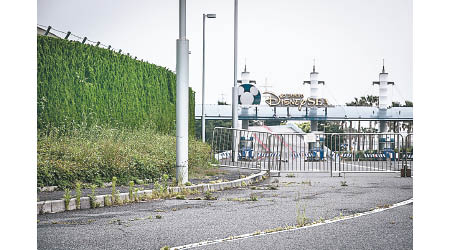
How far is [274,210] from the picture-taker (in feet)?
29.2

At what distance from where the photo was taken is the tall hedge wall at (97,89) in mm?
14594

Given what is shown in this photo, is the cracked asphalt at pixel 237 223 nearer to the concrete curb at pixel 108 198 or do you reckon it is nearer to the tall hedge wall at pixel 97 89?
the concrete curb at pixel 108 198

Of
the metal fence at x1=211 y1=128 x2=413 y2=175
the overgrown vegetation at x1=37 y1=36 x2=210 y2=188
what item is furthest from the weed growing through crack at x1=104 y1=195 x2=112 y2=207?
the metal fence at x1=211 y1=128 x2=413 y2=175

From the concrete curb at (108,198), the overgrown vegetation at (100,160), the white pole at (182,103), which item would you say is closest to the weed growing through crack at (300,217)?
the concrete curb at (108,198)

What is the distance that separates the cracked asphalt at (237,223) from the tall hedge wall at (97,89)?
558 centimetres

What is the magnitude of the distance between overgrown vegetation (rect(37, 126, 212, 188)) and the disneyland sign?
37.8 m

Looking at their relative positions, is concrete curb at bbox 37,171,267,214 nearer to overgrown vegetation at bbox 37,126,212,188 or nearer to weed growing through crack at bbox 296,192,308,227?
overgrown vegetation at bbox 37,126,212,188

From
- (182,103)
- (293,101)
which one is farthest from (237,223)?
(293,101)

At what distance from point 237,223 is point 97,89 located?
978 centimetres
